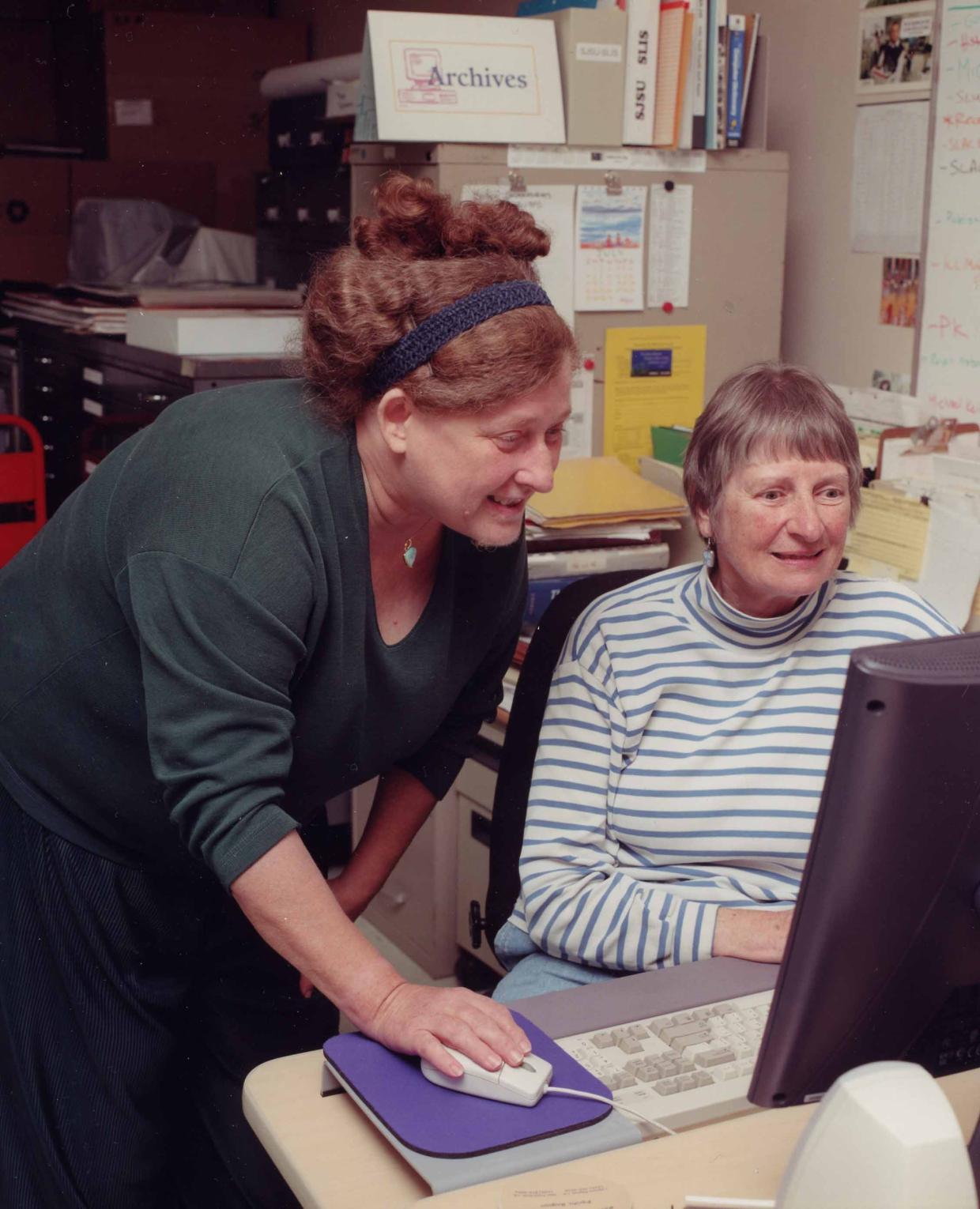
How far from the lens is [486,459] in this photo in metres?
1.15

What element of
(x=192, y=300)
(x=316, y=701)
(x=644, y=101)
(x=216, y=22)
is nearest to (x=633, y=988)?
(x=316, y=701)

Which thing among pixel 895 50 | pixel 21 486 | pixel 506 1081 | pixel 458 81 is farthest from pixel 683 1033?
pixel 21 486

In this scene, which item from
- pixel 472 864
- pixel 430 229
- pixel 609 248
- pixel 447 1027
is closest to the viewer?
pixel 447 1027

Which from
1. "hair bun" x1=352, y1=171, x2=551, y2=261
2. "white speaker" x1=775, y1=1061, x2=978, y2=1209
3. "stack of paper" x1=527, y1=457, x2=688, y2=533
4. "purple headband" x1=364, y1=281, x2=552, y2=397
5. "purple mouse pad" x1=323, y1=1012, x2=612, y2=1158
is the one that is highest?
"hair bun" x1=352, y1=171, x2=551, y2=261

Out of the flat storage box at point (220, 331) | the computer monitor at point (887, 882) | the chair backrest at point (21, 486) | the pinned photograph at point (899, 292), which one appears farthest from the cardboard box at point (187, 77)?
the computer monitor at point (887, 882)

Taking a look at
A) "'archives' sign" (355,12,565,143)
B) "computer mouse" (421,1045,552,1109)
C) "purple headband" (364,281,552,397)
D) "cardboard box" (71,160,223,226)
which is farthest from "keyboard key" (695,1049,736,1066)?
"cardboard box" (71,160,223,226)

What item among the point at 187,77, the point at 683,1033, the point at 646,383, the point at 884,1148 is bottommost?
the point at 683,1033

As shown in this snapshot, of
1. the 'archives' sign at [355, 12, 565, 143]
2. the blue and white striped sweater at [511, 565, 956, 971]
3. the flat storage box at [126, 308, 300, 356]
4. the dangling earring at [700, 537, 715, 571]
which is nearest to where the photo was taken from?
the blue and white striped sweater at [511, 565, 956, 971]

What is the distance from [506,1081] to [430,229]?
74 cm

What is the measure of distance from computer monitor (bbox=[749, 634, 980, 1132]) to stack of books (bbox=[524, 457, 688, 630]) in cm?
146

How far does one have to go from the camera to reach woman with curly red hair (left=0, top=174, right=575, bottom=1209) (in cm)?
111

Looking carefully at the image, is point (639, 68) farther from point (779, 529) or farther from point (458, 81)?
point (779, 529)

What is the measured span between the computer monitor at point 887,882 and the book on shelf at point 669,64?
5.99ft

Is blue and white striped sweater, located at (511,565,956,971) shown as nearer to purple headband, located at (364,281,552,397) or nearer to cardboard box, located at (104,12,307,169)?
purple headband, located at (364,281,552,397)
